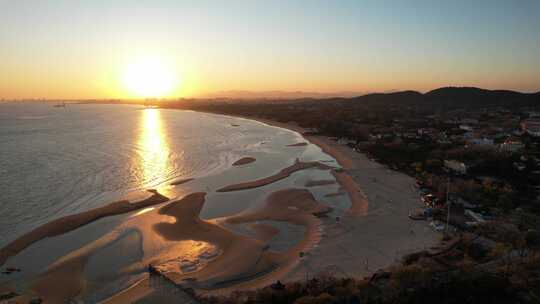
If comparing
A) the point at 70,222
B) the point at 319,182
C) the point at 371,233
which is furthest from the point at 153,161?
the point at 371,233

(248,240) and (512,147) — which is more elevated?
(512,147)

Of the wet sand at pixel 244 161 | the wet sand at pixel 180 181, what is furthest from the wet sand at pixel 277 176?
the wet sand at pixel 244 161

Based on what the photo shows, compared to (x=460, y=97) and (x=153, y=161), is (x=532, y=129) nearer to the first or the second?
(x=153, y=161)

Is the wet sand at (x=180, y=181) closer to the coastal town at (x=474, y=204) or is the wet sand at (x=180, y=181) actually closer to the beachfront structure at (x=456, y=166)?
the coastal town at (x=474, y=204)

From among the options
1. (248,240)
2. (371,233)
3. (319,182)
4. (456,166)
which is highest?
(456,166)

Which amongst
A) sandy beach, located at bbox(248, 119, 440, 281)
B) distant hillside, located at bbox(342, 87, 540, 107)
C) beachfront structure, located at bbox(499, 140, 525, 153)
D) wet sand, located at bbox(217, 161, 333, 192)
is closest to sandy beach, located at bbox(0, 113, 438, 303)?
sandy beach, located at bbox(248, 119, 440, 281)

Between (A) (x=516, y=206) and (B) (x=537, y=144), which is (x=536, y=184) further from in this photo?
(B) (x=537, y=144)
